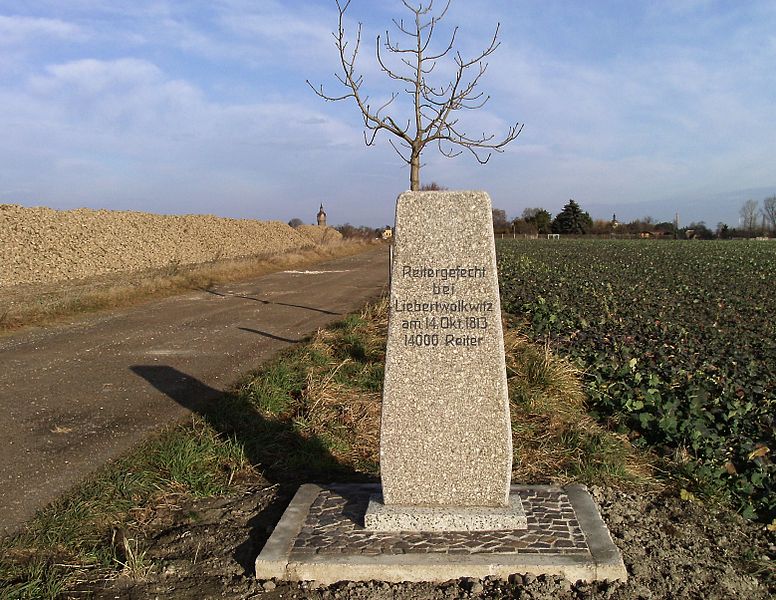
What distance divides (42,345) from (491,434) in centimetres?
791

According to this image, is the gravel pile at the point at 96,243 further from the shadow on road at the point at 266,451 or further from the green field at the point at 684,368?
the shadow on road at the point at 266,451

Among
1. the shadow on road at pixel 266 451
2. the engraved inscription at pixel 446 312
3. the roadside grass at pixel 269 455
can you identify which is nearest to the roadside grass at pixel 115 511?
the roadside grass at pixel 269 455

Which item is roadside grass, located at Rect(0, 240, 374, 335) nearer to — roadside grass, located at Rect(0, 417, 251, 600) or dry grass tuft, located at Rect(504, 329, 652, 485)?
roadside grass, located at Rect(0, 417, 251, 600)

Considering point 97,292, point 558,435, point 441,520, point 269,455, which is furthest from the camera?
point 97,292

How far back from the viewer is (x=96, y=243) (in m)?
22.1

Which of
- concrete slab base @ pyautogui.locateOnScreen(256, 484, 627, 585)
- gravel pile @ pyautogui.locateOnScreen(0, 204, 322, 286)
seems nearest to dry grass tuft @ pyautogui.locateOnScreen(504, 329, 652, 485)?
concrete slab base @ pyautogui.locateOnScreen(256, 484, 627, 585)

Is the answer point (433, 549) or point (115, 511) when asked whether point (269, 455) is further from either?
point (433, 549)

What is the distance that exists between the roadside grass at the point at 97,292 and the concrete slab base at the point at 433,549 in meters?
8.92

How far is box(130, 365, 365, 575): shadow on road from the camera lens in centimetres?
376

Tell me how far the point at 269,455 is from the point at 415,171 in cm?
307

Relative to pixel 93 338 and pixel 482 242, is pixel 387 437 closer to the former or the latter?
pixel 482 242

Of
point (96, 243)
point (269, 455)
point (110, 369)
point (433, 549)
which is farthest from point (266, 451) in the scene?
point (96, 243)

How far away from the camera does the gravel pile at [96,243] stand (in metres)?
18.5

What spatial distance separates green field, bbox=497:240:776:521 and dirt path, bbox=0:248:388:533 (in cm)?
404
